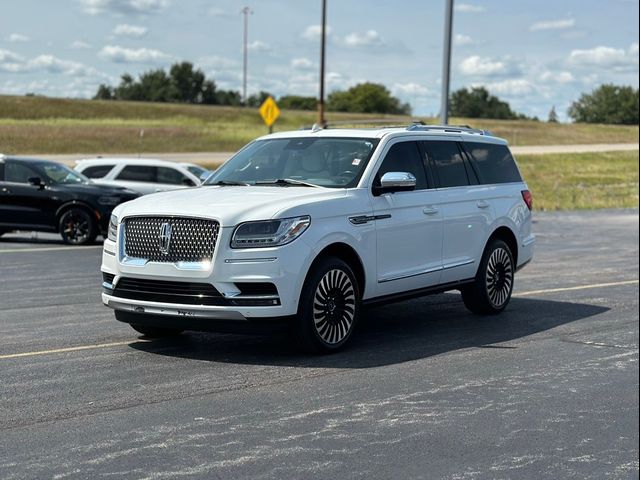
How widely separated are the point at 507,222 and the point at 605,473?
19.6 ft

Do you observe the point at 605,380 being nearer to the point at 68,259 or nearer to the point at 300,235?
the point at 300,235

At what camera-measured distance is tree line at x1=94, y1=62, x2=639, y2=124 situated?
129000 mm

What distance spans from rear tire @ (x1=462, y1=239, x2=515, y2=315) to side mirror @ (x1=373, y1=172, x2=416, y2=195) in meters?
2.02

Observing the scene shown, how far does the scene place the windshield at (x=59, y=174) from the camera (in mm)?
19703

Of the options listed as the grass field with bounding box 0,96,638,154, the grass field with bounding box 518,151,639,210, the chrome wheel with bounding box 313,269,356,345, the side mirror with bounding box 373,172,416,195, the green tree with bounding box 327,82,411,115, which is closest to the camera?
the chrome wheel with bounding box 313,269,356,345

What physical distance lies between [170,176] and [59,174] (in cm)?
435

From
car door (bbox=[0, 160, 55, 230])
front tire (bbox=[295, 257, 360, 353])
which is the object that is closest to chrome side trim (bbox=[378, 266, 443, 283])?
front tire (bbox=[295, 257, 360, 353])

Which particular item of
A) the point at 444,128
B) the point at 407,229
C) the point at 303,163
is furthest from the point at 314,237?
the point at 444,128

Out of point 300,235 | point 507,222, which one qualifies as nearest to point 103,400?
point 300,235

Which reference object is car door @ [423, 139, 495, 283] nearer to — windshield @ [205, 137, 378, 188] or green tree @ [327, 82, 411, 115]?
windshield @ [205, 137, 378, 188]

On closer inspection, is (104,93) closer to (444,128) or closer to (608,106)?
(608,106)

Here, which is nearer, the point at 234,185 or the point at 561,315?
the point at 234,185

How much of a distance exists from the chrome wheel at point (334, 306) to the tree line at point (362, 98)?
4332 inches

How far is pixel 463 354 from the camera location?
29.7 ft
